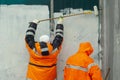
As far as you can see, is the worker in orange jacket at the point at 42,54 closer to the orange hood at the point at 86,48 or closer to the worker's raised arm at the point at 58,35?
the worker's raised arm at the point at 58,35

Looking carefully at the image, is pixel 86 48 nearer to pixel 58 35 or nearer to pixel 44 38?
pixel 58 35

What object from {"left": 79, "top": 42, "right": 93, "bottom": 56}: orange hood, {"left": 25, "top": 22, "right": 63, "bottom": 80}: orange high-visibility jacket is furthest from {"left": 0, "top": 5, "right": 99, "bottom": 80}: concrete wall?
{"left": 79, "top": 42, "right": 93, "bottom": 56}: orange hood

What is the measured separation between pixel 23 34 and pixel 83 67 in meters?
1.09

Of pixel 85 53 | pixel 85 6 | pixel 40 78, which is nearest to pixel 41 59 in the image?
pixel 40 78

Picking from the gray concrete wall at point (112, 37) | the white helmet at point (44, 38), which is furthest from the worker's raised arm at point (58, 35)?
the gray concrete wall at point (112, 37)

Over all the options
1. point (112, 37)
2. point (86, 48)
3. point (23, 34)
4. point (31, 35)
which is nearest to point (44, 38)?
point (31, 35)

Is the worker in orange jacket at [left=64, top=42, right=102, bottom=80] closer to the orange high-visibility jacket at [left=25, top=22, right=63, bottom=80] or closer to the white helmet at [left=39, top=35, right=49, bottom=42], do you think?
the orange high-visibility jacket at [left=25, top=22, right=63, bottom=80]

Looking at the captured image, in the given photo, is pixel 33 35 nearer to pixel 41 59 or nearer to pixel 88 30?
pixel 41 59

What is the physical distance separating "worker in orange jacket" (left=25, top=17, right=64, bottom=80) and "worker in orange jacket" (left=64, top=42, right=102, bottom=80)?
264 mm

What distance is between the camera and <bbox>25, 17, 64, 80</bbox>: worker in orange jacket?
5.23 metres

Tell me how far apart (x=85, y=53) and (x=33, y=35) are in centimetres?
79

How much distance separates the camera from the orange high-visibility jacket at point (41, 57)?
525cm

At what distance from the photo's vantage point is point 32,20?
563cm

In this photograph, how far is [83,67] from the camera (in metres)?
5.13
